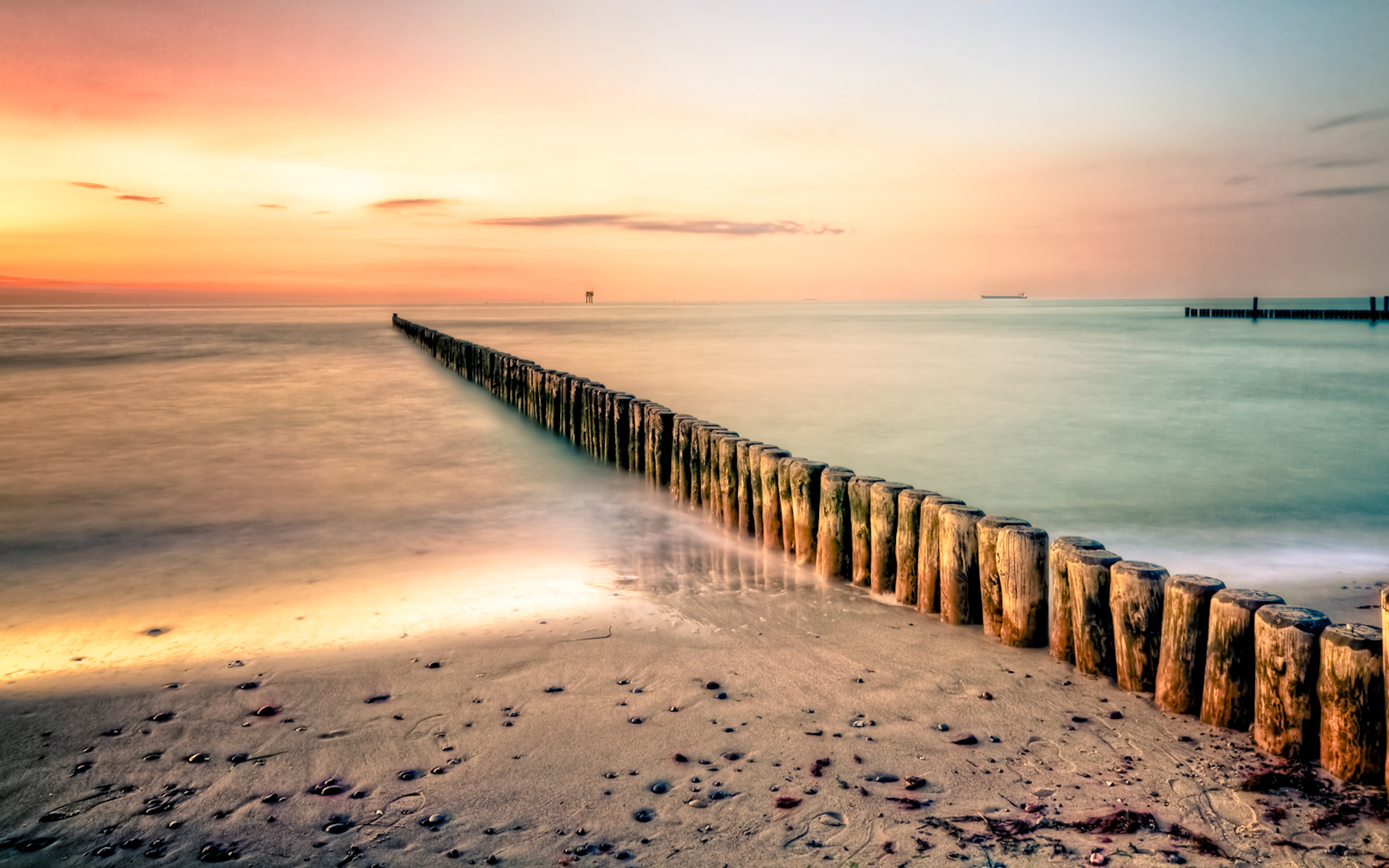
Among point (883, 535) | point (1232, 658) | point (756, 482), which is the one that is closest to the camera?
point (1232, 658)

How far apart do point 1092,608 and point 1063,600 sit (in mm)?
168

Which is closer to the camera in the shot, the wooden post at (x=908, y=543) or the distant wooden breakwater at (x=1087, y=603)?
the distant wooden breakwater at (x=1087, y=603)

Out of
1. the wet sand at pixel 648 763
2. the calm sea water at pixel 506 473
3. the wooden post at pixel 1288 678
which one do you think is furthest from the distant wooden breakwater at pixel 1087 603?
the calm sea water at pixel 506 473

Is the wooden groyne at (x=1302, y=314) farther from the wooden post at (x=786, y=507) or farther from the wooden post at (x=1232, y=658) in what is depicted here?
the wooden post at (x=1232, y=658)

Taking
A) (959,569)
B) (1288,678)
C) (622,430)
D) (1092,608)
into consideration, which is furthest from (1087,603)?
(622,430)

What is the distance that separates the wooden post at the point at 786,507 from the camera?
6.08 metres

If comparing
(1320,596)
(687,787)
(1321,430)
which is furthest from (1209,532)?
(1321,430)

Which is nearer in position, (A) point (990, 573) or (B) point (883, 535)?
(A) point (990, 573)

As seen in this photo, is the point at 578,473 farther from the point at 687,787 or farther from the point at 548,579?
the point at 687,787

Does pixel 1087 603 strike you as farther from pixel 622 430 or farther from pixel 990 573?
pixel 622 430

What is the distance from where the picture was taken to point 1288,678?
3256 millimetres

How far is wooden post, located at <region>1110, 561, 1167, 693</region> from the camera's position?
3771 mm

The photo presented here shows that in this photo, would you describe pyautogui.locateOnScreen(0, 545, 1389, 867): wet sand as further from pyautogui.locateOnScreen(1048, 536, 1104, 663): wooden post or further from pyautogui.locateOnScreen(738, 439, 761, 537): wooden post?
pyautogui.locateOnScreen(738, 439, 761, 537): wooden post

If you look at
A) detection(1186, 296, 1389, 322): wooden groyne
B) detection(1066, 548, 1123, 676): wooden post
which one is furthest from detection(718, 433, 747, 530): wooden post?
detection(1186, 296, 1389, 322): wooden groyne
